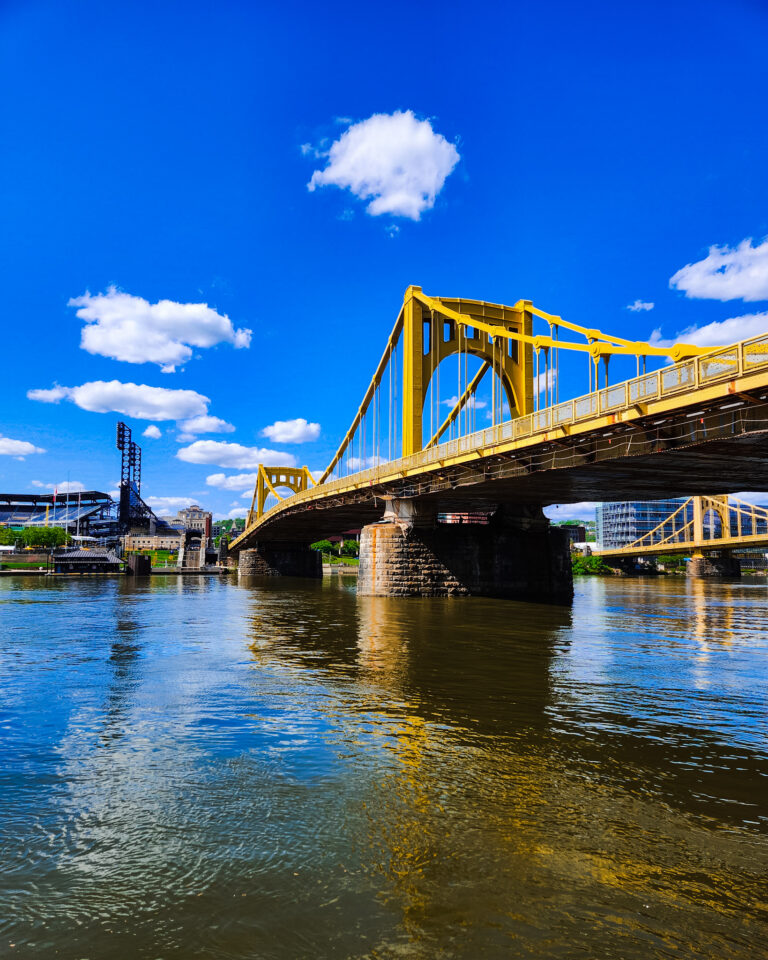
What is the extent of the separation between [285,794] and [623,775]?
3.90m

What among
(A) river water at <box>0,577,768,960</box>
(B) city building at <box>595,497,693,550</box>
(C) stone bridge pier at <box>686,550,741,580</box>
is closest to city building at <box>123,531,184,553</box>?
(B) city building at <box>595,497,693,550</box>

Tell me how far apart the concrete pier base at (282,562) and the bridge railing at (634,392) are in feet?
190

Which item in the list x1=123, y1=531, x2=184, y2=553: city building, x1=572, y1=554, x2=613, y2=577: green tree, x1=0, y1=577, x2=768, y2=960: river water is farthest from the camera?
x1=123, y1=531, x2=184, y2=553: city building

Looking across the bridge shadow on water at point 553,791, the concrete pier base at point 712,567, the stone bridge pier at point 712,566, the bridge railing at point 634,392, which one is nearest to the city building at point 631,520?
the stone bridge pier at point 712,566

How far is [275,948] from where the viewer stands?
13.4ft

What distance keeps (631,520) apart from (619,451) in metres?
152

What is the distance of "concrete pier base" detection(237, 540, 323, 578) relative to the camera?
285ft

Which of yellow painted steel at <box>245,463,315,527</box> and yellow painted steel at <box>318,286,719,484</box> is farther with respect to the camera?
yellow painted steel at <box>245,463,315,527</box>

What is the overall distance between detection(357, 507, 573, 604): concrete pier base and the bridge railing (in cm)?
772

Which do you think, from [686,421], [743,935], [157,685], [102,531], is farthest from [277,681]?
[102,531]

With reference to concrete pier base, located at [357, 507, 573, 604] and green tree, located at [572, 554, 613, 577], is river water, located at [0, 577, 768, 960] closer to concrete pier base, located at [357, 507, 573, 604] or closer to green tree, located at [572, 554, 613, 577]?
concrete pier base, located at [357, 507, 573, 604]

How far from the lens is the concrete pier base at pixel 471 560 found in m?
37.5

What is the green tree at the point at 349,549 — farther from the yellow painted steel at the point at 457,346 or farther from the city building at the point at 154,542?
the yellow painted steel at the point at 457,346

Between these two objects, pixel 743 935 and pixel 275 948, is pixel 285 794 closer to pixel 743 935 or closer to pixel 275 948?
pixel 275 948
